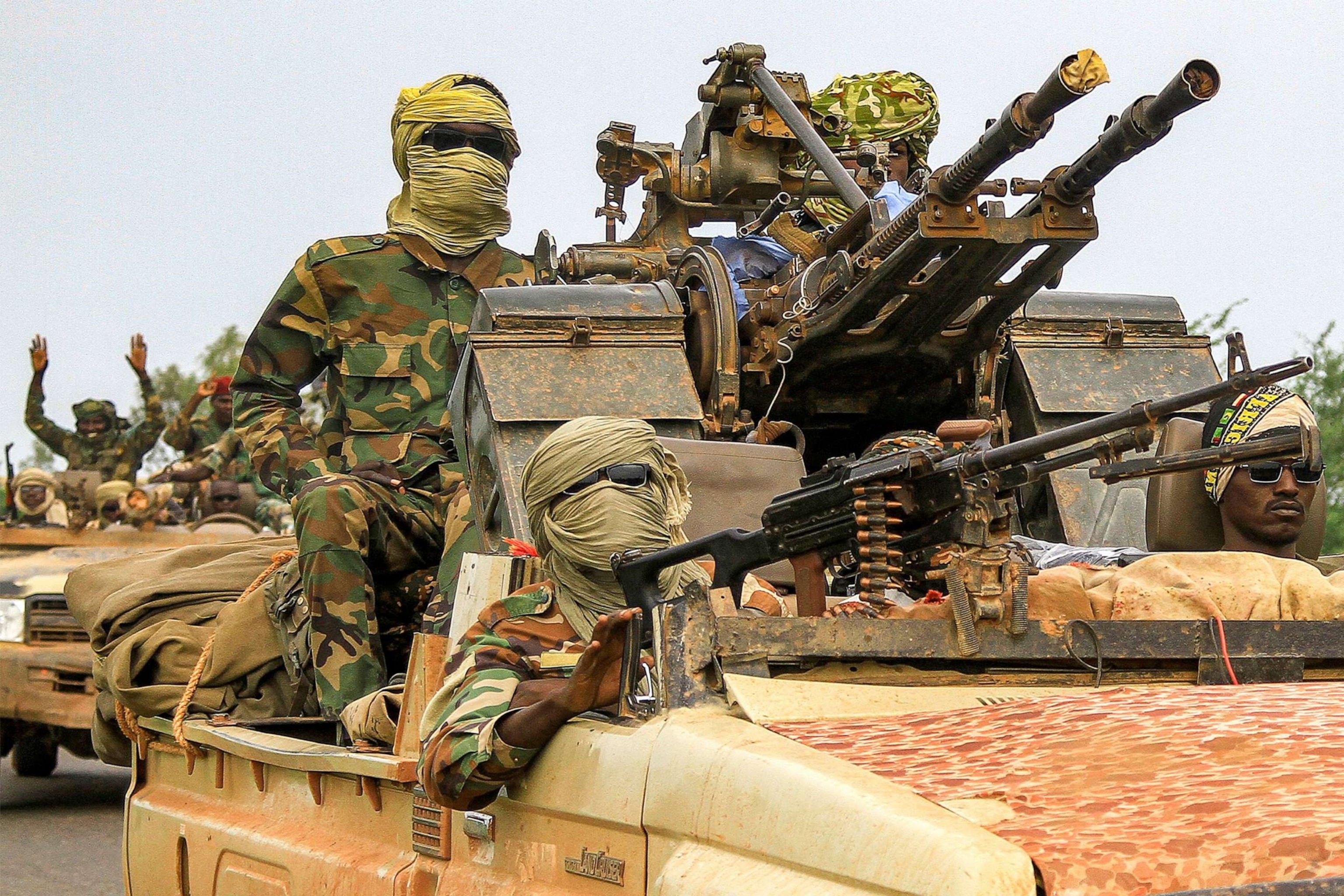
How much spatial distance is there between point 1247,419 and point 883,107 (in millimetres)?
2502

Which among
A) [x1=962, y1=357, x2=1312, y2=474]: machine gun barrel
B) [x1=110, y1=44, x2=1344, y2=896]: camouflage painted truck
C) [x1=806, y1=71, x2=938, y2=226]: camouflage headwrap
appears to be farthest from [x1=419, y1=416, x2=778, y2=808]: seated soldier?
[x1=806, y1=71, x2=938, y2=226]: camouflage headwrap

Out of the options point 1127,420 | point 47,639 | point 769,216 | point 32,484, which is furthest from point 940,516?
point 32,484

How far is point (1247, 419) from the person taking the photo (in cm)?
464

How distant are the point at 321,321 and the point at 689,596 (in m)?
3.58

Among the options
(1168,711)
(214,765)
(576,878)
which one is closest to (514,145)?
(214,765)

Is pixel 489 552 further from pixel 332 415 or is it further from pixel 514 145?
pixel 514 145

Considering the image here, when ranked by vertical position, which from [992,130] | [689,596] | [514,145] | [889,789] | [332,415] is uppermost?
[514,145]

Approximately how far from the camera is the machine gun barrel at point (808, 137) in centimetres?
577

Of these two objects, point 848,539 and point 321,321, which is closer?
point 848,539

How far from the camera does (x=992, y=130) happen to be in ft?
14.0

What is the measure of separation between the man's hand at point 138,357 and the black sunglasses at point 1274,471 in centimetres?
1230

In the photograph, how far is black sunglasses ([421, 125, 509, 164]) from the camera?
6344mm

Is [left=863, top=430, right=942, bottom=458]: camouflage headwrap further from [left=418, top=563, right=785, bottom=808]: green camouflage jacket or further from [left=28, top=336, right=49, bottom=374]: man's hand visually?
[left=28, top=336, right=49, bottom=374]: man's hand

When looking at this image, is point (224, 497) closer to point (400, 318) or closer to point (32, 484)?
point (32, 484)
